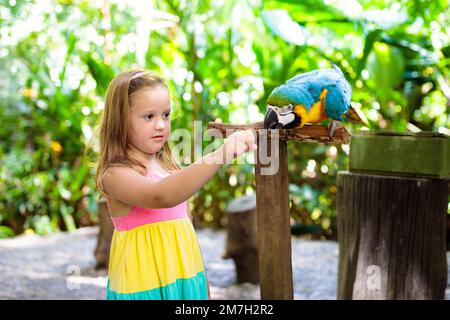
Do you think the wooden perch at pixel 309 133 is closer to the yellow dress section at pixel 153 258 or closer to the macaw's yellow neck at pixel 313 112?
the macaw's yellow neck at pixel 313 112

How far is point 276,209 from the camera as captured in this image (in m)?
1.17

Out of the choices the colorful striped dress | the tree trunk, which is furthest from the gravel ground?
the colorful striped dress

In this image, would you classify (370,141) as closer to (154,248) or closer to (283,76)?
(154,248)

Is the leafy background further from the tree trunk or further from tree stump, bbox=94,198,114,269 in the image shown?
the tree trunk

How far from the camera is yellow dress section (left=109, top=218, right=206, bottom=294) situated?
1146 millimetres

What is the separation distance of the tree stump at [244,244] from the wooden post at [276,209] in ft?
4.03


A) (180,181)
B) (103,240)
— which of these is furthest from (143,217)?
(103,240)

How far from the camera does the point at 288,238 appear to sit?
1198 mm

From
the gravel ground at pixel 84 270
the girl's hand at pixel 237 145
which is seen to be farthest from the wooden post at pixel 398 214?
the girl's hand at pixel 237 145

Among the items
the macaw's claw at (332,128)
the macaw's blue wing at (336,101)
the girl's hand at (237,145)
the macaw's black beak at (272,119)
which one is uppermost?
the macaw's blue wing at (336,101)

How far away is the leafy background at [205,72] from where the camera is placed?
262 centimetres

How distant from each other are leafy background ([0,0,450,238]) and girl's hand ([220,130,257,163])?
61.1 inches

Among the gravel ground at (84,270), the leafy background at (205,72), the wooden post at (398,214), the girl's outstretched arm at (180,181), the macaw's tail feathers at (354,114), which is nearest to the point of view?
the girl's outstretched arm at (180,181)

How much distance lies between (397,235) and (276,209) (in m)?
0.65
